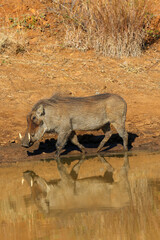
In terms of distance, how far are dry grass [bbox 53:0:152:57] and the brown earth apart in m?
0.24

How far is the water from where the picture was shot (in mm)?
4246

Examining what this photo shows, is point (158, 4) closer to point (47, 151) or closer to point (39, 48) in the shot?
point (39, 48)

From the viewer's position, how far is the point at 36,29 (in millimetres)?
12430

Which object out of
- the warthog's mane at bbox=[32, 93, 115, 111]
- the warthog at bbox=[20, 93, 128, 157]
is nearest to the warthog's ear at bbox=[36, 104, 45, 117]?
the warthog at bbox=[20, 93, 128, 157]

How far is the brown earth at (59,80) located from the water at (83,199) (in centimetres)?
97

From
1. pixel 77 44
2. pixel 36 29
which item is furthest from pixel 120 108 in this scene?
pixel 36 29

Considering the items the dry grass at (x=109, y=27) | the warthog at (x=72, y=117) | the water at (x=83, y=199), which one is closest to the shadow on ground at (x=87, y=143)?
the warthog at (x=72, y=117)

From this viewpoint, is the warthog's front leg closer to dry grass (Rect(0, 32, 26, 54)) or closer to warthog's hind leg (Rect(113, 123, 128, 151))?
warthog's hind leg (Rect(113, 123, 128, 151))

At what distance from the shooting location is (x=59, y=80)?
10273mm

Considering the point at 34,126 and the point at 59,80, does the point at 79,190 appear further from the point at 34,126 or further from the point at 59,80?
the point at 59,80

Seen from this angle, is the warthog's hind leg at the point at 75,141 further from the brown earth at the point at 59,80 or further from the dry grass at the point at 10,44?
the dry grass at the point at 10,44

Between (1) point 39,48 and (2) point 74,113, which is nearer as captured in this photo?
(2) point 74,113

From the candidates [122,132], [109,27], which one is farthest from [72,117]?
[109,27]

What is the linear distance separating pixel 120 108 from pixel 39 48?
468cm
